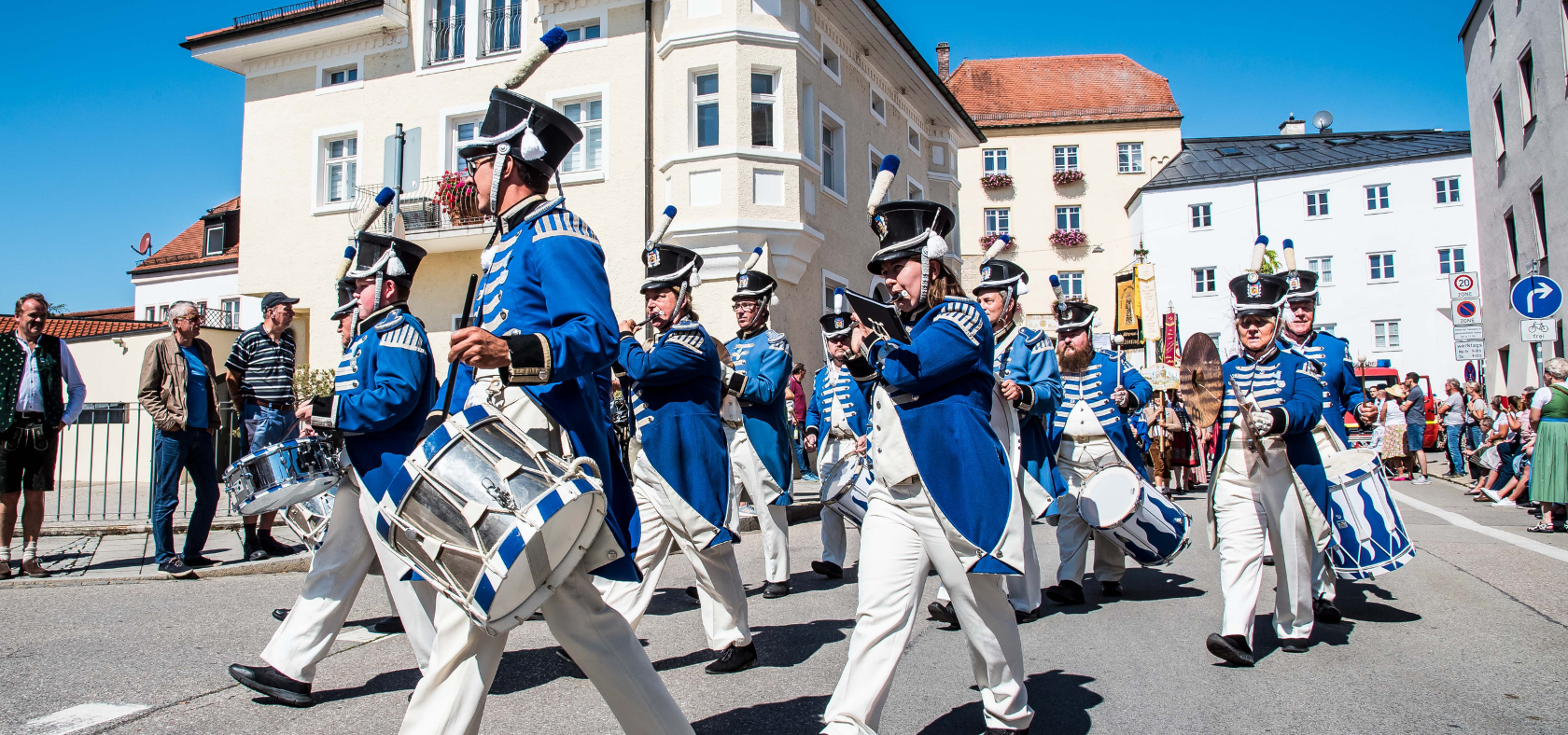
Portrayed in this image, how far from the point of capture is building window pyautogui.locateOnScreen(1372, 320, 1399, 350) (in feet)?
140

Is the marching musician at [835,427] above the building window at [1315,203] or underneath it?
underneath

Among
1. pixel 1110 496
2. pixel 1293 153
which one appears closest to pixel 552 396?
pixel 1110 496

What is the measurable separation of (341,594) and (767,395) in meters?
3.23

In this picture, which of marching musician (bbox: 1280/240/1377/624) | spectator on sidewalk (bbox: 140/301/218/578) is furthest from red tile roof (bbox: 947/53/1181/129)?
spectator on sidewalk (bbox: 140/301/218/578)

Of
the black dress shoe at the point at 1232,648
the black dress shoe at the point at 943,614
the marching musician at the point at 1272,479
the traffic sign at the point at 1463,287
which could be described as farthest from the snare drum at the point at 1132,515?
the traffic sign at the point at 1463,287

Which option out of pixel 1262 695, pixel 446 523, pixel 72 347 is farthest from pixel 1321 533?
pixel 72 347

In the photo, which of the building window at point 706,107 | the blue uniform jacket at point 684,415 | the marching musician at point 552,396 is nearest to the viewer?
the marching musician at point 552,396

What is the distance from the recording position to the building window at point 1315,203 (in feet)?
146

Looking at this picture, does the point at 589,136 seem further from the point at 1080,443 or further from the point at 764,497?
the point at 1080,443

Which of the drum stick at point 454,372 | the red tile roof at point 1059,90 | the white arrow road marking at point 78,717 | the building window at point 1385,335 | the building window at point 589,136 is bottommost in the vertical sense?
the white arrow road marking at point 78,717

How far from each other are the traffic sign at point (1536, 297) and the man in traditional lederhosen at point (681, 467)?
11.2m

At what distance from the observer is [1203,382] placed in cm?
553

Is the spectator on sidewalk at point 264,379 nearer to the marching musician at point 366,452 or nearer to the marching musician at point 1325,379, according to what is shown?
the marching musician at point 366,452

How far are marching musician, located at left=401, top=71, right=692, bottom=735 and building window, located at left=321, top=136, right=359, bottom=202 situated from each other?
61.8ft
